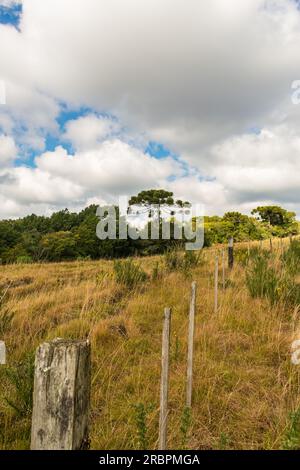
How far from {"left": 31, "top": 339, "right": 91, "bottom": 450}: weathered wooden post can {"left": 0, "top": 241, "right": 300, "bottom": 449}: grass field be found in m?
0.51

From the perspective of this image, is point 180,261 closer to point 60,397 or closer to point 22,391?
point 22,391

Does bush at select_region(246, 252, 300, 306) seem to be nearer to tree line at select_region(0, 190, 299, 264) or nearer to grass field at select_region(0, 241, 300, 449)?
grass field at select_region(0, 241, 300, 449)

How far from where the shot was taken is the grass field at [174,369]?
2169mm

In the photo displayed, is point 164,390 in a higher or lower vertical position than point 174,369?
higher

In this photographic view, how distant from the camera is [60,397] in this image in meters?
1.21

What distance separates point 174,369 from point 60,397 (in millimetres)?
2082

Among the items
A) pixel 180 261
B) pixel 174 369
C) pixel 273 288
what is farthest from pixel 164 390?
pixel 180 261

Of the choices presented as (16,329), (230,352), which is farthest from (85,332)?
(230,352)

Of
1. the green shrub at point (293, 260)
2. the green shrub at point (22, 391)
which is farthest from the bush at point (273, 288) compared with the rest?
the green shrub at point (22, 391)

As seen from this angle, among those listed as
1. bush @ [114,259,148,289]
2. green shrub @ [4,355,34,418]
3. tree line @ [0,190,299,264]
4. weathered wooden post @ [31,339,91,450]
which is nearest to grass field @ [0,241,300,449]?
green shrub @ [4,355,34,418]

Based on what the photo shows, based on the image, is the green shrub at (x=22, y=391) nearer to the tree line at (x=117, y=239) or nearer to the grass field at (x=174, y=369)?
the grass field at (x=174, y=369)
